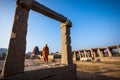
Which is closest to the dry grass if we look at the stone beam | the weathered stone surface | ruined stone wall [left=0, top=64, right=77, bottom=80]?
ruined stone wall [left=0, top=64, right=77, bottom=80]

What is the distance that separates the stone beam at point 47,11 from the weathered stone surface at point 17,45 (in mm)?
730

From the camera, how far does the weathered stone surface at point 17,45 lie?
10.3ft

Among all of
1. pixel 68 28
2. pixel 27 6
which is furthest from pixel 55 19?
pixel 27 6

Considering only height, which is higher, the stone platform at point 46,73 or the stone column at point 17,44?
the stone column at point 17,44

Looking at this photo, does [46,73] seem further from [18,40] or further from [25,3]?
[25,3]

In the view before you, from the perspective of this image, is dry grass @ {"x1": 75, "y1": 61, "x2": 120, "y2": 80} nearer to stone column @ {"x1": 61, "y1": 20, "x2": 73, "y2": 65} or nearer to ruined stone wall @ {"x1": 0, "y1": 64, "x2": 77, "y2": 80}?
ruined stone wall @ {"x1": 0, "y1": 64, "x2": 77, "y2": 80}

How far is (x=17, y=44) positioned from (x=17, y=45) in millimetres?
36

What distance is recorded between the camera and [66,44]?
5.94 metres

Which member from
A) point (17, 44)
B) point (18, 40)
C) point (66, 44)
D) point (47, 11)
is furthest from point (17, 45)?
point (66, 44)

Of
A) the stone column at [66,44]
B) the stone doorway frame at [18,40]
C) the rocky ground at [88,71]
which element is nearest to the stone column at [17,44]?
the stone doorway frame at [18,40]

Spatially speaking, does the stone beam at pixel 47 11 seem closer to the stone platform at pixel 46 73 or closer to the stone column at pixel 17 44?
the stone column at pixel 17 44

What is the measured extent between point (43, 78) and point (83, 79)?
3.57 metres

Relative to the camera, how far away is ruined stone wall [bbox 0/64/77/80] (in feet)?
10.8

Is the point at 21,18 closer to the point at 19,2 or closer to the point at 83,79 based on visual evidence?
the point at 19,2
